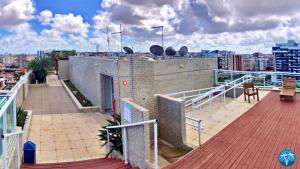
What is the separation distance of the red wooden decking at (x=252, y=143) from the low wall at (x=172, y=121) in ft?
2.27

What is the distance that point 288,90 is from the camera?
1127cm

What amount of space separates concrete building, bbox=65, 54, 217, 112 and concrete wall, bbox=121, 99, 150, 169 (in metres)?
6.18

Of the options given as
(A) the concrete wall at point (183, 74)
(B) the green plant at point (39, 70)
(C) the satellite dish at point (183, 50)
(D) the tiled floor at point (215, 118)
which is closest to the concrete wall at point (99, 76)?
(A) the concrete wall at point (183, 74)

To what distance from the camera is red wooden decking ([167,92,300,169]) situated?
530cm

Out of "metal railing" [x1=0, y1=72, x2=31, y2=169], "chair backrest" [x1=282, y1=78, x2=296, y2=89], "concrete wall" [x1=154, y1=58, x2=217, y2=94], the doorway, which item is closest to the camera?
"metal railing" [x1=0, y1=72, x2=31, y2=169]

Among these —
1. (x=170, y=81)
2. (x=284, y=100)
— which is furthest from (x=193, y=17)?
(x=284, y=100)

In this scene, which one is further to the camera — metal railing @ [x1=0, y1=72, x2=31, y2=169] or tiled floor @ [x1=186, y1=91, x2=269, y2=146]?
tiled floor @ [x1=186, y1=91, x2=269, y2=146]

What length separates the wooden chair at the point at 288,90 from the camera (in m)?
11.0

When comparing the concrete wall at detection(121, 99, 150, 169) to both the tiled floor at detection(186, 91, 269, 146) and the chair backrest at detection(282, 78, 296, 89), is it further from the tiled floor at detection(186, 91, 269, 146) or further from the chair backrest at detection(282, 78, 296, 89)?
the chair backrest at detection(282, 78, 296, 89)

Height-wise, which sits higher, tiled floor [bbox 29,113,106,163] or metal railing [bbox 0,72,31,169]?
metal railing [bbox 0,72,31,169]

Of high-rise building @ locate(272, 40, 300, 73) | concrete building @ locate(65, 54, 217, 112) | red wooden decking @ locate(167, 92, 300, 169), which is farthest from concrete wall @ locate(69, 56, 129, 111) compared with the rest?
high-rise building @ locate(272, 40, 300, 73)

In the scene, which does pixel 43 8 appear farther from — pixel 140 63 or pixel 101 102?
pixel 140 63

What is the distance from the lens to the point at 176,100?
23.6 ft

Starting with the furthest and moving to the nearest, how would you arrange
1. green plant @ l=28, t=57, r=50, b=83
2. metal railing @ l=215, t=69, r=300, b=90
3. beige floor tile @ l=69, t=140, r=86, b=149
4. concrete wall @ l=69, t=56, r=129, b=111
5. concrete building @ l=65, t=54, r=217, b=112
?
green plant @ l=28, t=57, r=50, b=83 → metal railing @ l=215, t=69, r=300, b=90 → concrete building @ l=65, t=54, r=217, b=112 → concrete wall @ l=69, t=56, r=129, b=111 → beige floor tile @ l=69, t=140, r=86, b=149
